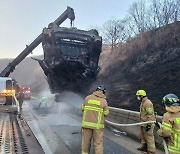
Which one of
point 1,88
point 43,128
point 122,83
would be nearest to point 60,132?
point 43,128

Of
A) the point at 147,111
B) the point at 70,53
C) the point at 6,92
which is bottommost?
the point at 147,111

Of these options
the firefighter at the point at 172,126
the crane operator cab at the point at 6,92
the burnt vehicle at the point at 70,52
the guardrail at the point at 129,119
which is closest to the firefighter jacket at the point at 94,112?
the firefighter at the point at 172,126

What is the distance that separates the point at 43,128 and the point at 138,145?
4.09 meters

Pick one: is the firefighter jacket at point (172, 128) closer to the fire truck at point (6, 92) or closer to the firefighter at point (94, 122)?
the firefighter at point (94, 122)

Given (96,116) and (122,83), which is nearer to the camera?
(96,116)

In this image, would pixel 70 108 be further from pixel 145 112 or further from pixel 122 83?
pixel 145 112

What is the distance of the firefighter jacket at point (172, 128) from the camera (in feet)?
12.0

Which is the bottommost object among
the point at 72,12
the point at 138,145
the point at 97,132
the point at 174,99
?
the point at 138,145

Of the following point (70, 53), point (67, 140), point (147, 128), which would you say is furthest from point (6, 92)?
point (147, 128)

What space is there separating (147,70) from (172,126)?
14093 mm

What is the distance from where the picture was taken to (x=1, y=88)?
15688 mm

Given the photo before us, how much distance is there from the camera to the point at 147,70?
17.5 m

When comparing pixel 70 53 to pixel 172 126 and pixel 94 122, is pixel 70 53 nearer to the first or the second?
pixel 94 122

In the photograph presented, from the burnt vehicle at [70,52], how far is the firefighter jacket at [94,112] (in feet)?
25.2
